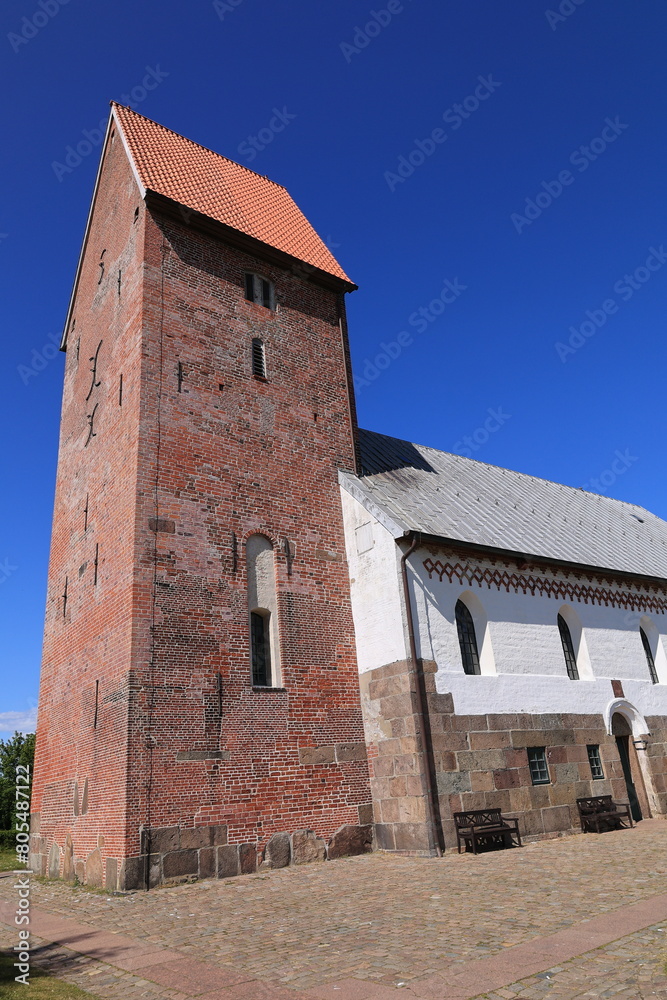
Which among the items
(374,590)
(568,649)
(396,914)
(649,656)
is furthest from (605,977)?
(649,656)

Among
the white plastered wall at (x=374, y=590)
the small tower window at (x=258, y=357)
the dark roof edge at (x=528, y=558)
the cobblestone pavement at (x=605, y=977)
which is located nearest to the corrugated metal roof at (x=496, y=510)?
the dark roof edge at (x=528, y=558)

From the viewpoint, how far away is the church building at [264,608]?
1270cm

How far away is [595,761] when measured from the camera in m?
16.6

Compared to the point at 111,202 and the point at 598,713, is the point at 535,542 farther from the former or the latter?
the point at 111,202

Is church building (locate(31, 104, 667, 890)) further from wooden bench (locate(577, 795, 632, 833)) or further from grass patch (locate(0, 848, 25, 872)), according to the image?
grass patch (locate(0, 848, 25, 872))

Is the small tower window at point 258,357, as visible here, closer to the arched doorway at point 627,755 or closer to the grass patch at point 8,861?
the arched doorway at point 627,755

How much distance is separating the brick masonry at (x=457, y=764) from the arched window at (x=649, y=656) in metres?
4.67

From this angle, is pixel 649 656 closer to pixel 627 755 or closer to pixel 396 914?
pixel 627 755

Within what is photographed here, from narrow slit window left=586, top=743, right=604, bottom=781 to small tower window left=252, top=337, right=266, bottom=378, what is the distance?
38.1 feet

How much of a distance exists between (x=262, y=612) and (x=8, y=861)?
12189 millimetres

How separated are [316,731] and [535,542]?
7.99 metres

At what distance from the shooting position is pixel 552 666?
54.8 ft

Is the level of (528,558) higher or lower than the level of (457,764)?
higher

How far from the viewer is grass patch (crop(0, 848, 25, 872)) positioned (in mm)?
17647
